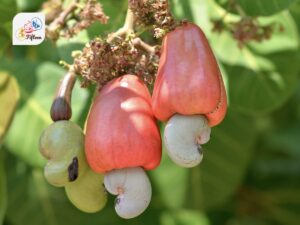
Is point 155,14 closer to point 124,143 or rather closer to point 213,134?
point 124,143

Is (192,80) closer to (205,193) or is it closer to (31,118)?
(31,118)

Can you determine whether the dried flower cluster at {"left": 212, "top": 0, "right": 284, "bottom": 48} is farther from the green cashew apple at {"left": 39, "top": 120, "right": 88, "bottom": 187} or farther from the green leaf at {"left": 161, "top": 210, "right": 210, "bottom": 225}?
the green leaf at {"left": 161, "top": 210, "right": 210, "bottom": 225}

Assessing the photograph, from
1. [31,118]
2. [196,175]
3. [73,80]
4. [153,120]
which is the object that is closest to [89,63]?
[73,80]

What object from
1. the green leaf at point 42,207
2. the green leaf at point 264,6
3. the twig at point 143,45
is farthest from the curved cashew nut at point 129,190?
the green leaf at point 42,207

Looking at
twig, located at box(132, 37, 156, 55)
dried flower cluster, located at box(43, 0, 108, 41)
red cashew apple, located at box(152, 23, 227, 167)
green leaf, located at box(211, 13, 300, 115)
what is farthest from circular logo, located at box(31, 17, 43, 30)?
green leaf, located at box(211, 13, 300, 115)

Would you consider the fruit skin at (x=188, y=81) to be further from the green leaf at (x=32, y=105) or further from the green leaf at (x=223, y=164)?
the green leaf at (x=223, y=164)

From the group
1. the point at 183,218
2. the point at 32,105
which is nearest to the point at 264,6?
the point at 32,105
